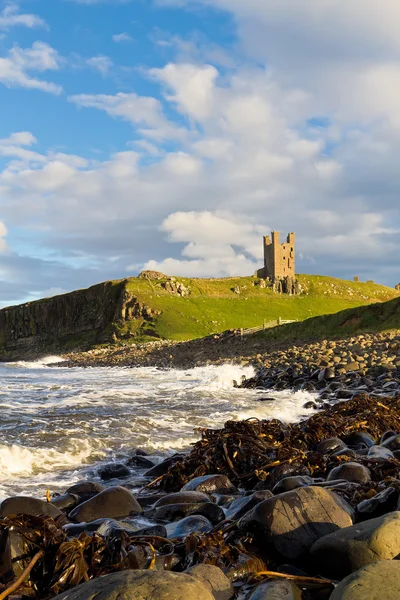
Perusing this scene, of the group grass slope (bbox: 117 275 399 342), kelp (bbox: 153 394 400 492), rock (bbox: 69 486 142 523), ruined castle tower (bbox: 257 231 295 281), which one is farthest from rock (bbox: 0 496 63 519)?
ruined castle tower (bbox: 257 231 295 281)

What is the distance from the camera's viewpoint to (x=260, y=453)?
26.3 ft

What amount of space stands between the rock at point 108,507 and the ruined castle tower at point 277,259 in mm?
114889

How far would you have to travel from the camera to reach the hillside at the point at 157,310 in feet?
296

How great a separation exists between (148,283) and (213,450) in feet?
326

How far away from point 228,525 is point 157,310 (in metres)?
89.2

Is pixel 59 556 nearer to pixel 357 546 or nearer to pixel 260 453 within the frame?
pixel 357 546

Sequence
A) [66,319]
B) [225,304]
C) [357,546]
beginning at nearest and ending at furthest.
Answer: [357,546] < [225,304] < [66,319]

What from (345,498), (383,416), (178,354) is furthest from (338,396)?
(178,354)

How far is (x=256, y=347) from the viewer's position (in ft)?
140

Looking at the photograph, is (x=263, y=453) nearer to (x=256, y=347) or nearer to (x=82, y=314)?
(x=256, y=347)

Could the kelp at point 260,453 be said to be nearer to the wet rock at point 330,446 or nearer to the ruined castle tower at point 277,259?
the wet rock at point 330,446

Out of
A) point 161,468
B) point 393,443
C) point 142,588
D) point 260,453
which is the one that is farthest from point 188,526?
point 393,443

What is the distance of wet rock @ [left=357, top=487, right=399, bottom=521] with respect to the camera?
501 cm

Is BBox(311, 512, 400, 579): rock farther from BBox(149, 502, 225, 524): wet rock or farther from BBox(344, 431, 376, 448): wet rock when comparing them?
BBox(344, 431, 376, 448): wet rock
